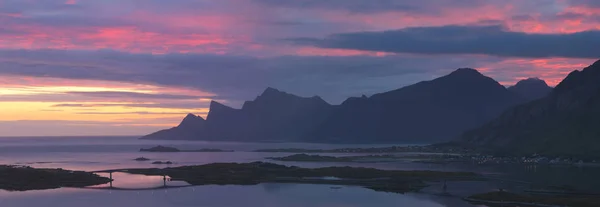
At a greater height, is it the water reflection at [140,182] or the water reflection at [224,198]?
the water reflection at [140,182]

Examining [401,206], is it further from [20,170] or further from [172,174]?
[20,170]

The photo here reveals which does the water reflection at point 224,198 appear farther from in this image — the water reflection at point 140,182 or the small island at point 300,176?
the small island at point 300,176

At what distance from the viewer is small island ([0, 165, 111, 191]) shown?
325ft

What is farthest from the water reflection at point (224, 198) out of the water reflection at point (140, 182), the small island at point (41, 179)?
the small island at point (41, 179)

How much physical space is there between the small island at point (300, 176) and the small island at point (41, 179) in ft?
48.6

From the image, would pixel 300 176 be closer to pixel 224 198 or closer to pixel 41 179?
pixel 224 198

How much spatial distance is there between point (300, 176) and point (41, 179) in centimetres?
4319

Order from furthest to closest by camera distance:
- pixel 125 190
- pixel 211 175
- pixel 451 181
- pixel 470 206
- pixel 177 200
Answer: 1. pixel 211 175
2. pixel 451 181
3. pixel 125 190
4. pixel 177 200
5. pixel 470 206

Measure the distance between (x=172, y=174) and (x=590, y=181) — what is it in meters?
71.5

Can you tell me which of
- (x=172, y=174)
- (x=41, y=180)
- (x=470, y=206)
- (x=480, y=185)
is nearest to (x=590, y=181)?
(x=480, y=185)

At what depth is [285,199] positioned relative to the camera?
85625 millimetres

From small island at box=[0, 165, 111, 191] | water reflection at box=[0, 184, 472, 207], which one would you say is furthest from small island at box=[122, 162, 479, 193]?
small island at box=[0, 165, 111, 191]

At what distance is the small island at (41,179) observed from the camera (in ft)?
325

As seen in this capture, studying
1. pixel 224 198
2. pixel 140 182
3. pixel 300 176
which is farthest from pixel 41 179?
pixel 300 176
